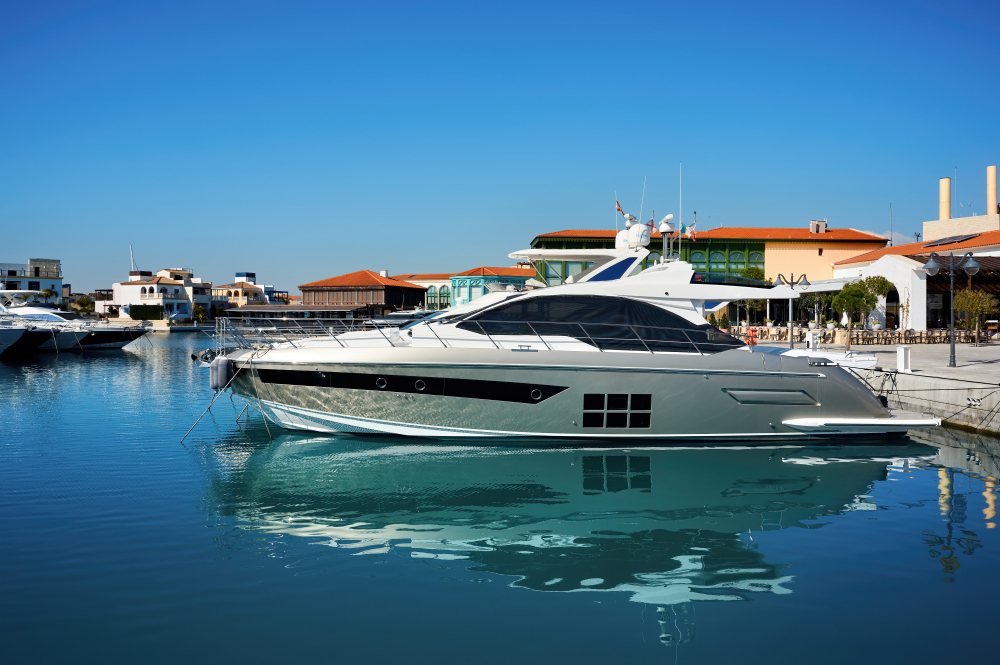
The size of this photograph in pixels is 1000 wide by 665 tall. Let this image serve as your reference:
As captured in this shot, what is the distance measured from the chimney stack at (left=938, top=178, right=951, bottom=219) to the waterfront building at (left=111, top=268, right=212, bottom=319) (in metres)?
78.0

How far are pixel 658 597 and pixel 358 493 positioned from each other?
13.4ft

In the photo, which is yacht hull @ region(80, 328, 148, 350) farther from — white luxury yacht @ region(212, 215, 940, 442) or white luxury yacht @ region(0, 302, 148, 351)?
white luxury yacht @ region(212, 215, 940, 442)

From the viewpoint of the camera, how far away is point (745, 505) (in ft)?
25.7

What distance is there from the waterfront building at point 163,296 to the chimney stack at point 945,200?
7804 centimetres

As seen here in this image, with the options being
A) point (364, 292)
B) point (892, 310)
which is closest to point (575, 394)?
point (892, 310)

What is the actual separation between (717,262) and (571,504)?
5265cm

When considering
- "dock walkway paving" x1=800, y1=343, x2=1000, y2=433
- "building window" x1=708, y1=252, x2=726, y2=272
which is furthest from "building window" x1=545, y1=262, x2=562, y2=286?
"building window" x1=708, y1=252, x2=726, y2=272

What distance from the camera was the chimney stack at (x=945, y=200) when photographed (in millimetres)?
51219

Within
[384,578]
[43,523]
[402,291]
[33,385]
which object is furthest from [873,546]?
[402,291]

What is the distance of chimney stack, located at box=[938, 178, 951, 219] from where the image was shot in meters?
51.2

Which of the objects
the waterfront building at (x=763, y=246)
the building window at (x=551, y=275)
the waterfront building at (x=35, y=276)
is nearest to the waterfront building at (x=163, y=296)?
the waterfront building at (x=35, y=276)

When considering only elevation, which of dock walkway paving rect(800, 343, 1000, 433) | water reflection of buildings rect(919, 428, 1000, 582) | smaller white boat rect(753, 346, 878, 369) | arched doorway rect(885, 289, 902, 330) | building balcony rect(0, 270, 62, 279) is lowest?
water reflection of buildings rect(919, 428, 1000, 582)

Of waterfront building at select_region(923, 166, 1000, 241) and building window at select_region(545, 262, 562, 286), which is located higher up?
waterfront building at select_region(923, 166, 1000, 241)

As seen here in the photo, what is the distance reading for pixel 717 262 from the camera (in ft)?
186
